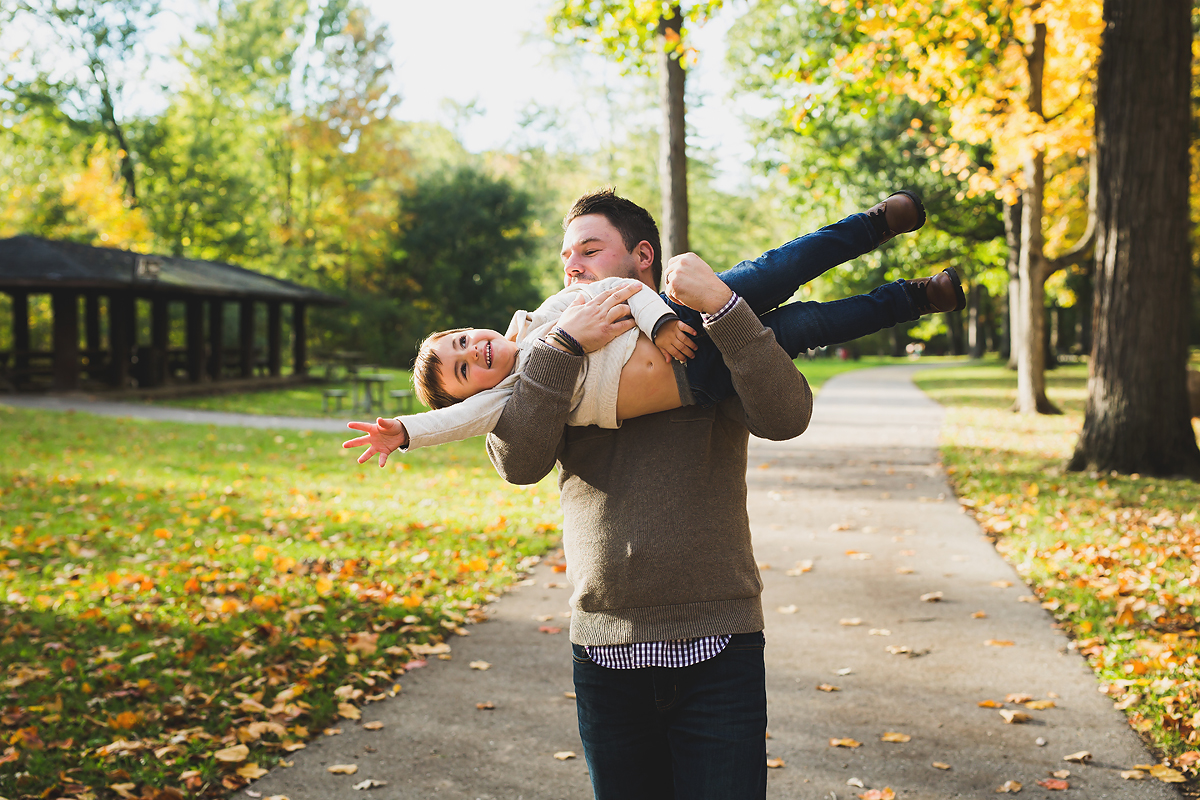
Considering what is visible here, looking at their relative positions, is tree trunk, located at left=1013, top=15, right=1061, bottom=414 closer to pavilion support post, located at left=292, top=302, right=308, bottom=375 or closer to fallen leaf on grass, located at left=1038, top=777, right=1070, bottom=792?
fallen leaf on grass, located at left=1038, top=777, right=1070, bottom=792

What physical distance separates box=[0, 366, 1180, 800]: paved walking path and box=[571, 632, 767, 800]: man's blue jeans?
1765 mm

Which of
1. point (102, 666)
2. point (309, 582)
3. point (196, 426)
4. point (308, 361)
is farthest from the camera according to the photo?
point (308, 361)

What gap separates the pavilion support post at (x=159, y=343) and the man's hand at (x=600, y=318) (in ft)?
80.4

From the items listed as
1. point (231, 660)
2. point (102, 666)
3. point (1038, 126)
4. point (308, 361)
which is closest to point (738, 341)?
point (231, 660)

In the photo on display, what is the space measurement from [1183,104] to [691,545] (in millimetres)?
10593

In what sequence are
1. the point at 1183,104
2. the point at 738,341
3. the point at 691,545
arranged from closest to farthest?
the point at 738,341, the point at 691,545, the point at 1183,104

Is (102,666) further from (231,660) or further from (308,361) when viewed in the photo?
(308,361)

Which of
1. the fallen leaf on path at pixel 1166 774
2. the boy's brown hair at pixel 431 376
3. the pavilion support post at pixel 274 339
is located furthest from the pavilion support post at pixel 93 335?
the fallen leaf on path at pixel 1166 774

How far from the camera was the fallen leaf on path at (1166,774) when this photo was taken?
12.1 feet

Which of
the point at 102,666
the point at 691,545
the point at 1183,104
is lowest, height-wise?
the point at 102,666

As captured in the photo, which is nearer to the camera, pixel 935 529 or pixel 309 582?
pixel 309 582

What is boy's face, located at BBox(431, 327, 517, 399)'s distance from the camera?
2.15 m

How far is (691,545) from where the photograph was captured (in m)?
2.00

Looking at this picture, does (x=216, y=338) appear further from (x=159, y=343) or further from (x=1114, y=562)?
(x=1114, y=562)
